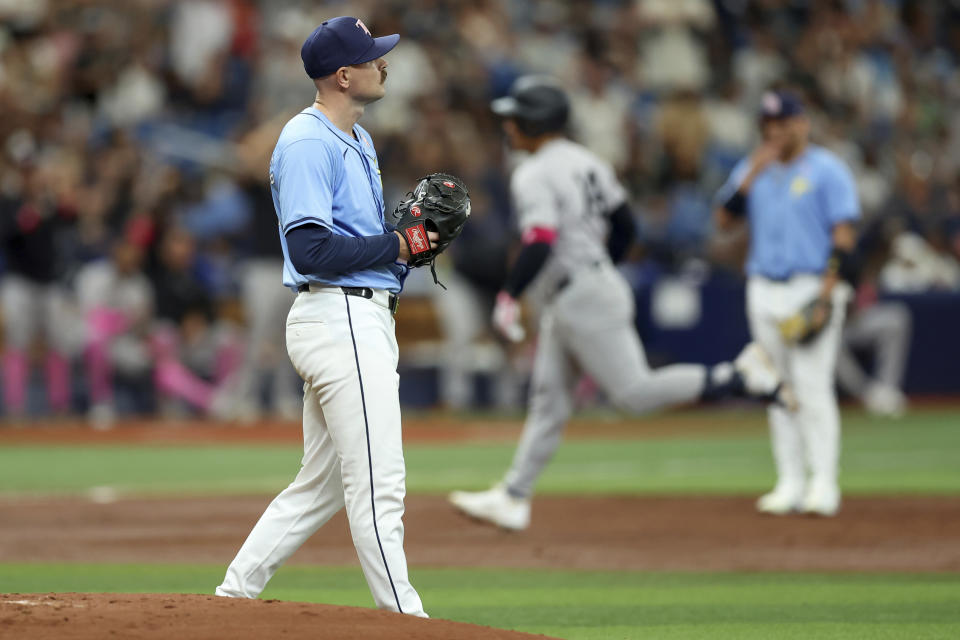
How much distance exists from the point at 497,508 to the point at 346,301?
3.92 meters

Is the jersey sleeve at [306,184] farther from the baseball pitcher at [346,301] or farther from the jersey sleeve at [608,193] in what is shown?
the jersey sleeve at [608,193]

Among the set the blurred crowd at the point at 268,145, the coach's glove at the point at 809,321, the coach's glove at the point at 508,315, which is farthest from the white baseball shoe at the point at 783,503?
the blurred crowd at the point at 268,145

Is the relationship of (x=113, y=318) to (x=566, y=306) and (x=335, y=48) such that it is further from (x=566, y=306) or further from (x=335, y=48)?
(x=335, y=48)

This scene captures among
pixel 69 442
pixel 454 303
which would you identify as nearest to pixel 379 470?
pixel 69 442

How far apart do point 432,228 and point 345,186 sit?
36 centimetres

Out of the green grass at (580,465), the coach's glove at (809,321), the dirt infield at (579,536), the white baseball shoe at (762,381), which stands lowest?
the green grass at (580,465)

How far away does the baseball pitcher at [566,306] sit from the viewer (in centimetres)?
889

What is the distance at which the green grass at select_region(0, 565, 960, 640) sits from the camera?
6.05 meters

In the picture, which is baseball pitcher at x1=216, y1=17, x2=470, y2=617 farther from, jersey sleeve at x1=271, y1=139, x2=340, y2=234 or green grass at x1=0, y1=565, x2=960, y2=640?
green grass at x1=0, y1=565, x2=960, y2=640

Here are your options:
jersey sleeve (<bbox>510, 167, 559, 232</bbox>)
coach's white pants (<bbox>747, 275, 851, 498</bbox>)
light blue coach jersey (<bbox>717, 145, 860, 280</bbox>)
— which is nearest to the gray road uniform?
jersey sleeve (<bbox>510, 167, 559, 232</bbox>)

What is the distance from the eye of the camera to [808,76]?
23031mm

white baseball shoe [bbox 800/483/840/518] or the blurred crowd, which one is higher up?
the blurred crowd

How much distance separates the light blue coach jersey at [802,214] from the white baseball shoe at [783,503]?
1.44 m

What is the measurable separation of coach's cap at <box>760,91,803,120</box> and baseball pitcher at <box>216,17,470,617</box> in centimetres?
459
